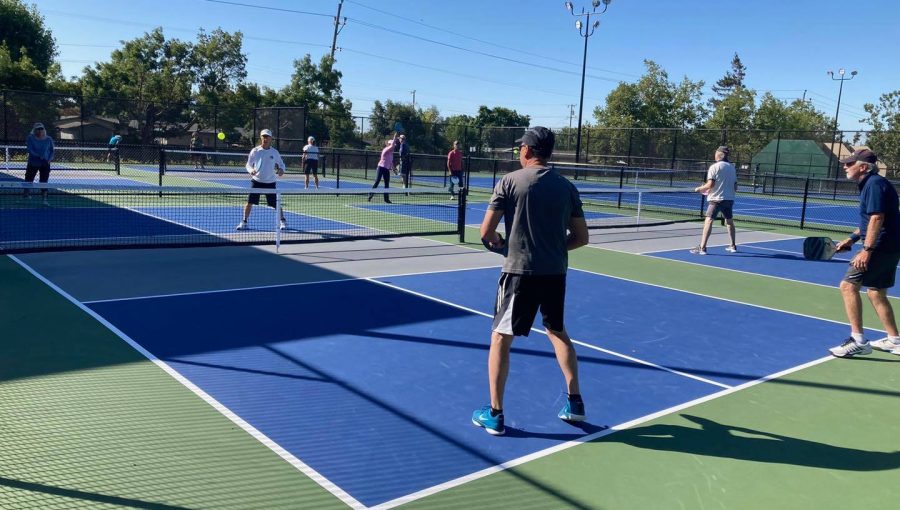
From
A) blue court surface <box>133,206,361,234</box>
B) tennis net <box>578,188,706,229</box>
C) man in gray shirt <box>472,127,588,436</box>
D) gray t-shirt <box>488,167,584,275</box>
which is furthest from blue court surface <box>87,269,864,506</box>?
tennis net <box>578,188,706,229</box>

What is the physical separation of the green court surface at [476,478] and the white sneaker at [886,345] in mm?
838

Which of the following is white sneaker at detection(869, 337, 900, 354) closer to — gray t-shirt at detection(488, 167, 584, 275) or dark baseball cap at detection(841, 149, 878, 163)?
dark baseball cap at detection(841, 149, 878, 163)

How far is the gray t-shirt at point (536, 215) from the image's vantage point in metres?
4.34

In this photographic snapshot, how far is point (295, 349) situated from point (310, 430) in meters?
1.70

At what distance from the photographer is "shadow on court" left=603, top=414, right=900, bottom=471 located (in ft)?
14.2

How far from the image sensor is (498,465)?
409 cm

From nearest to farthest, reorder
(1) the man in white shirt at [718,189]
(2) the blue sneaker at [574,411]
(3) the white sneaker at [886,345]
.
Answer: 1. (2) the blue sneaker at [574,411]
2. (3) the white sneaker at [886,345]
3. (1) the man in white shirt at [718,189]

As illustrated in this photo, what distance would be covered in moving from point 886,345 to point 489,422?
15.0ft

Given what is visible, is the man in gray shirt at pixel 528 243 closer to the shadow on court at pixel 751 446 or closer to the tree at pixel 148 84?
the shadow on court at pixel 751 446

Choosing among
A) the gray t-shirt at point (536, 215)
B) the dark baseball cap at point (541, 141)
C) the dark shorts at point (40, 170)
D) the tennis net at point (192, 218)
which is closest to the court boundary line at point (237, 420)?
the gray t-shirt at point (536, 215)

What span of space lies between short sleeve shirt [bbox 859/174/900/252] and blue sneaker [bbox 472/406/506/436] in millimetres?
4110

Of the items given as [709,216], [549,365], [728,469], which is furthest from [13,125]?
[728,469]

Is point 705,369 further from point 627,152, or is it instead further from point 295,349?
point 627,152

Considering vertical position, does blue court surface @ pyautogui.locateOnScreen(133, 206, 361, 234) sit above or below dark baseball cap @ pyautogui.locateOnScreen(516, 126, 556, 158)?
below
